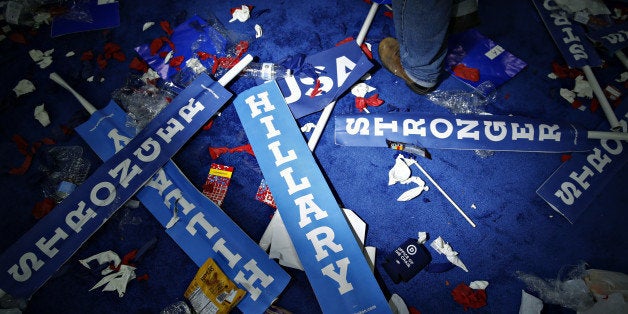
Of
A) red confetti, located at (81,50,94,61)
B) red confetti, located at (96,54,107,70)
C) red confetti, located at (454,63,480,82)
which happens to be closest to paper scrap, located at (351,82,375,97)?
red confetti, located at (454,63,480,82)

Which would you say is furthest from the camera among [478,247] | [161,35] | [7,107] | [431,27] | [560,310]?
[161,35]

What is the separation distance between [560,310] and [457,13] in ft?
6.54

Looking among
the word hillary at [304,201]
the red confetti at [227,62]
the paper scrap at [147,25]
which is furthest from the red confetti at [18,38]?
the word hillary at [304,201]

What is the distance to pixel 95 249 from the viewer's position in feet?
7.64

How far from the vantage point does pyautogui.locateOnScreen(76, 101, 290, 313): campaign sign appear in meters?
2.15

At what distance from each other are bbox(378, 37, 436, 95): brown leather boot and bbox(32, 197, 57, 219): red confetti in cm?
256

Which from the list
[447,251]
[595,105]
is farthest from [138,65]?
[595,105]

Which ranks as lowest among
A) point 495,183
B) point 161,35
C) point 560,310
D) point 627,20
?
point 560,310

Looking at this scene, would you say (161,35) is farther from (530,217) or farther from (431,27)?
(530,217)

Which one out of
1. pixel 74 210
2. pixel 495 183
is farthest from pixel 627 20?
pixel 74 210

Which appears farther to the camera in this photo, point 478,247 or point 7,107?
point 7,107

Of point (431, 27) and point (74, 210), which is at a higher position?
point (431, 27)

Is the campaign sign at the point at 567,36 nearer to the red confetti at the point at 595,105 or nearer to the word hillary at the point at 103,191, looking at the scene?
the red confetti at the point at 595,105

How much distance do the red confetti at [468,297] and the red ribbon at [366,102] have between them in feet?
4.45
